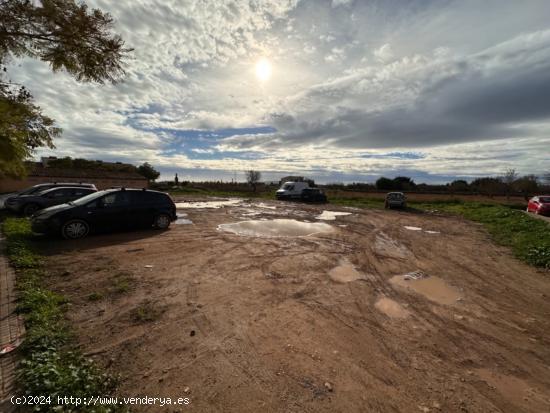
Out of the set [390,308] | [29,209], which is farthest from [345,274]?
[29,209]

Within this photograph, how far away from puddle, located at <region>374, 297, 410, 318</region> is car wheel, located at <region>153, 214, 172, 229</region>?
851cm

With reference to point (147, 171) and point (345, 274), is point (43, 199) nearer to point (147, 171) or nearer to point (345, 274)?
point (345, 274)

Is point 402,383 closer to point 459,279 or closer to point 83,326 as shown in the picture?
point 83,326

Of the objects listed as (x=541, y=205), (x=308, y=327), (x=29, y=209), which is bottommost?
(x=308, y=327)

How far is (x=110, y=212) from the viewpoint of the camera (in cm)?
952

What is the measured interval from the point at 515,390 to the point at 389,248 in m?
6.97

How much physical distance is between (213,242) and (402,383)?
7150 millimetres

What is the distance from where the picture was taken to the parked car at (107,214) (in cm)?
853

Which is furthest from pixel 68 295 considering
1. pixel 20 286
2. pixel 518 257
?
pixel 518 257

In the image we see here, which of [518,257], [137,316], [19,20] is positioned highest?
[19,20]

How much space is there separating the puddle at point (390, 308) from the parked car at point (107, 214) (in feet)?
28.1

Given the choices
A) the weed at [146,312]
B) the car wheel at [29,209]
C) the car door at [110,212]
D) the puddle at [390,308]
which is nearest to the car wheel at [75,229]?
the car door at [110,212]

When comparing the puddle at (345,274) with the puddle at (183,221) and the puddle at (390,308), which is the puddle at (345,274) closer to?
the puddle at (390,308)

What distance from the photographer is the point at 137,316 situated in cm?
432
